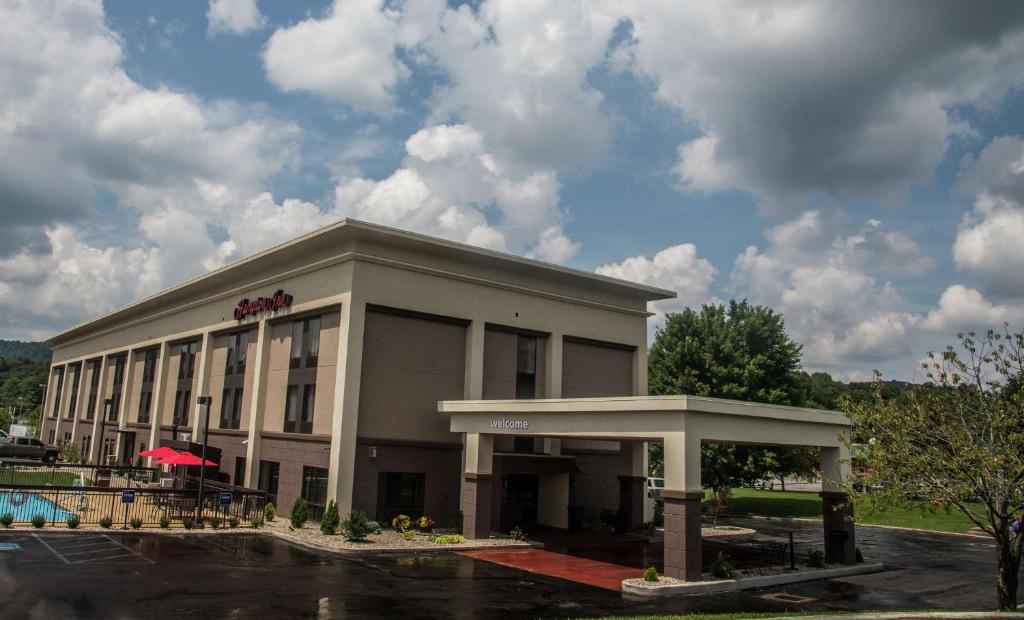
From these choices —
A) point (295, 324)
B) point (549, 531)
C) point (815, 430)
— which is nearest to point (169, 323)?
point (295, 324)

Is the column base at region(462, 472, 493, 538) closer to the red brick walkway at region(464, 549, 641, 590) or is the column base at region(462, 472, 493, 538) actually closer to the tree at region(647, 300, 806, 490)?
the red brick walkway at region(464, 549, 641, 590)

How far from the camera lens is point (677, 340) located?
50.0 meters

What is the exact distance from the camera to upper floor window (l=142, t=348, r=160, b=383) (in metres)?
52.2

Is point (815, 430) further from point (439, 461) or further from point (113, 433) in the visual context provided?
point (113, 433)

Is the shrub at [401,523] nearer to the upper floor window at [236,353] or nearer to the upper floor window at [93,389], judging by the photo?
the upper floor window at [236,353]

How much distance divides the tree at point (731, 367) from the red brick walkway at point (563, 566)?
69.2ft

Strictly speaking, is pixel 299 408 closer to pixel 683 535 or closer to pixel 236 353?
pixel 236 353

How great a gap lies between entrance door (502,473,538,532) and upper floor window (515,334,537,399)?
3896 mm

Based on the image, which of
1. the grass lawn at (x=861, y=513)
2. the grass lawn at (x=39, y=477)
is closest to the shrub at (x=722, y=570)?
the grass lawn at (x=861, y=513)

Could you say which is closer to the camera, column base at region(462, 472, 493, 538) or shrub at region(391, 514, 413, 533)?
column base at region(462, 472, 493, 538)

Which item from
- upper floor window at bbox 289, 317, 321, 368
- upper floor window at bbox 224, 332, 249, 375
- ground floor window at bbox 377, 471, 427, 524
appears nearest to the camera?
ground floor window at bbox 377, 471, 427, 524

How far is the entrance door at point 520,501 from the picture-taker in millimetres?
33594

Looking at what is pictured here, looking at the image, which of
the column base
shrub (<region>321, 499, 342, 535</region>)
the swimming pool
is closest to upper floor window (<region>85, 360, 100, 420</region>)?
the swimming pool

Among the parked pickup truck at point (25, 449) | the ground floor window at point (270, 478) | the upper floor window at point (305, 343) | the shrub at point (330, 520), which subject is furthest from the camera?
the parked pickup truck at point (25, 449)
